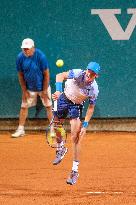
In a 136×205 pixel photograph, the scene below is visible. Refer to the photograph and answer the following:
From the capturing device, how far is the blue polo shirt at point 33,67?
562 inches

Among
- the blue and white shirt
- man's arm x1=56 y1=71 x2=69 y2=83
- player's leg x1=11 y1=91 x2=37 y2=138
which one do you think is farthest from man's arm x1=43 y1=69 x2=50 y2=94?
man's arm x1=56 y1=71 x2=69 y2=83

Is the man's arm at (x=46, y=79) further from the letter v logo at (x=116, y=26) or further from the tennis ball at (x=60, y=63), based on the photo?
the letter v logo at (x=116, y=26)

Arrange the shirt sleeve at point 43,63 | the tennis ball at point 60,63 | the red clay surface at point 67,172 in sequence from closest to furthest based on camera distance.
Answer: the red clay surface at point 67,172
the tennis ball at point 60,63
the shirt sleeve at point 43,63

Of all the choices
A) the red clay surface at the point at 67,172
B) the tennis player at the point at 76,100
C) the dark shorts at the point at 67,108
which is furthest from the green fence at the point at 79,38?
the tennis player at the point at 76,100

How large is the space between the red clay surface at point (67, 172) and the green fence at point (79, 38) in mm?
979

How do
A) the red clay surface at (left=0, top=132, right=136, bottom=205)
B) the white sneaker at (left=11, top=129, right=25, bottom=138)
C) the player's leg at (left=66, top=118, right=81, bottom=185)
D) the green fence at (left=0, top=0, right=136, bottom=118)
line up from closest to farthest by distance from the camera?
the red clay surface at (left=0, top=132, right=136, bottom=205)
the player's leg at (left=66, top=118, right=81, bottom=185)
the white sneaker at (left=11, top=129, right=25, bottom=138)
the green fence at (left=0, top=0, right=136, bottom=118)

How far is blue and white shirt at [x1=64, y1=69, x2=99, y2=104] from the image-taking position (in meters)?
9.93

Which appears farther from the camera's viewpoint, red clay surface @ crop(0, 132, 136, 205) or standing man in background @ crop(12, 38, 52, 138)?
standing man in background @ crop(12, 38, 52, 138)

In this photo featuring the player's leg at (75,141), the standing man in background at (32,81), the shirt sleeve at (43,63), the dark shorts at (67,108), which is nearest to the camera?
the player's leg at (75,141)

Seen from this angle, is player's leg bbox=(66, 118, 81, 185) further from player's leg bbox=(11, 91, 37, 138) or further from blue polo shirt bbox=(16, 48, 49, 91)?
player's leg bbox=(11, 91, 37, 138)

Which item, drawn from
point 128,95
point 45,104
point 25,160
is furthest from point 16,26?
point 25,160

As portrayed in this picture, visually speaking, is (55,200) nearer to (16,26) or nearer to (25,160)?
(25,160)

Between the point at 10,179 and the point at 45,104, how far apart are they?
415 centimetres

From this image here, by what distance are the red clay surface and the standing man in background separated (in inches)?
23.1
